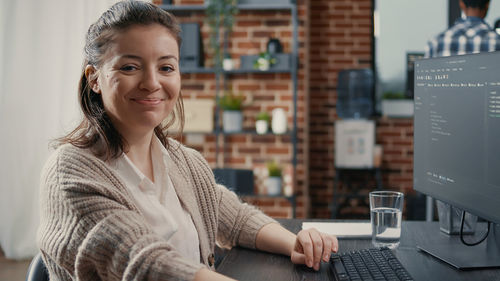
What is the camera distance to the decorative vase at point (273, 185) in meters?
4.04

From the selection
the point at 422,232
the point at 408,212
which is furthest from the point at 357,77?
the point at 422,232

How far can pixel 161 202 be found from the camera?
1294 millimetres

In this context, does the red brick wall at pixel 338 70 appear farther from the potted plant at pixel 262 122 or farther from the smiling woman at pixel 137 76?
the smiling woman at pixel 137 76

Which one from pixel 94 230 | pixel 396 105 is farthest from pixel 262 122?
pixel 94 230

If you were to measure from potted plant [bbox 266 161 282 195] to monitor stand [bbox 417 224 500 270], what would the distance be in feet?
8.24

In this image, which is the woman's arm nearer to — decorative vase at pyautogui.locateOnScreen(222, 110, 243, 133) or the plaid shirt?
the plaid shirt

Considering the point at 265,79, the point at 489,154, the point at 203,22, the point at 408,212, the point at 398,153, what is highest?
the point at 203,22

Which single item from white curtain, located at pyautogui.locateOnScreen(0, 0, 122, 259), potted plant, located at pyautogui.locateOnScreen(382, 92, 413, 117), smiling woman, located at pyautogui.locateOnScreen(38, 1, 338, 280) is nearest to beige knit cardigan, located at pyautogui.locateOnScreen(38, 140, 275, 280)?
smiling woman, located at pyautogui.locateOnScreen(38, 1, 338, 280)

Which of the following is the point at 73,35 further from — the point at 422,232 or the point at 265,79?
the point at 422,232

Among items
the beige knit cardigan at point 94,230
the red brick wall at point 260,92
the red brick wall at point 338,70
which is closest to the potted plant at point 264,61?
the red brick wall at point 260,92

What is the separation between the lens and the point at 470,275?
1.22 m

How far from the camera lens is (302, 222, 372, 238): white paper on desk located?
1.57 m

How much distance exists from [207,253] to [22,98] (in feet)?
8.26

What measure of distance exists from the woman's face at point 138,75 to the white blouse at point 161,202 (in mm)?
→ 107
